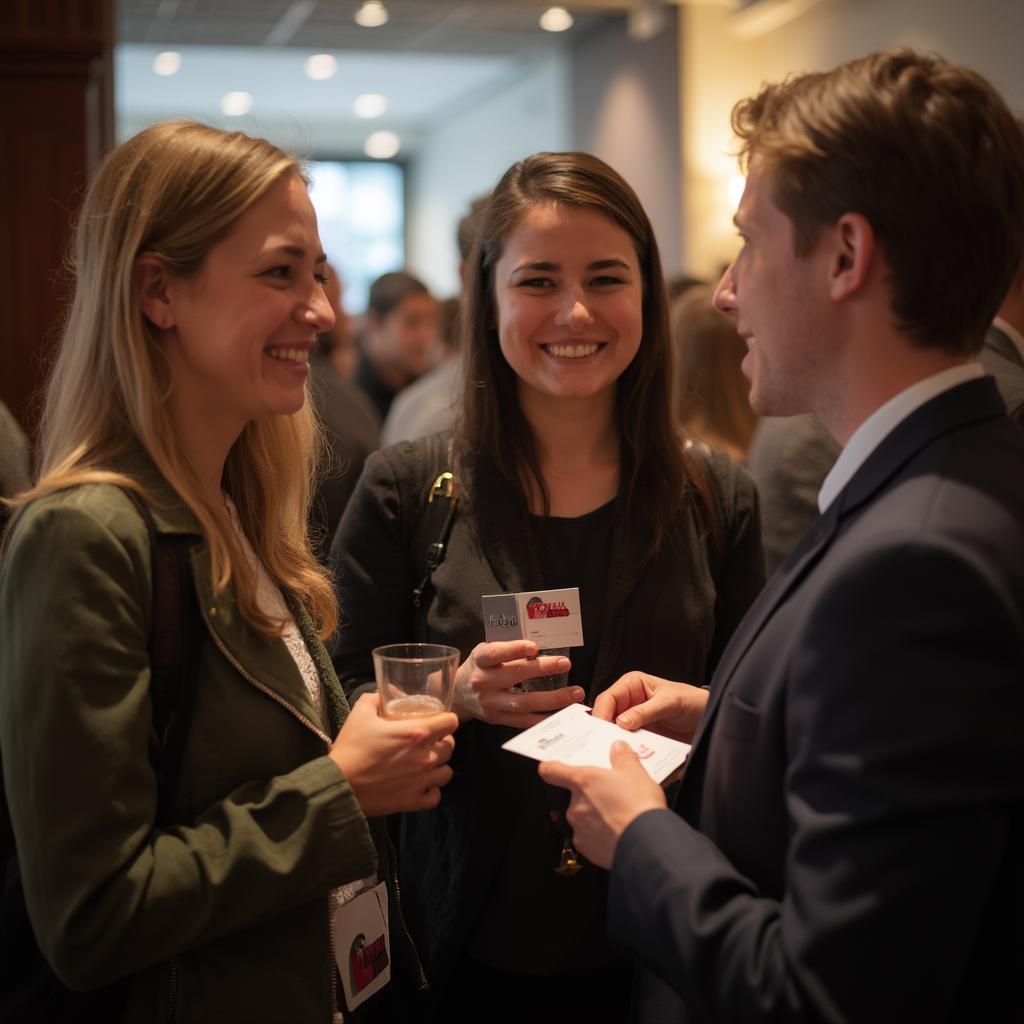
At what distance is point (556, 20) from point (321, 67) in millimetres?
3043

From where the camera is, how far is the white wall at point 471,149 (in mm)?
10812

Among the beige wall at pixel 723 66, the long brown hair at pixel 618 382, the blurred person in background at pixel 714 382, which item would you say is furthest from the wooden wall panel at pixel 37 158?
the beige wall at pixel 723 66

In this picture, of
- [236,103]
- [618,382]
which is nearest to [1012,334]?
[618,382]

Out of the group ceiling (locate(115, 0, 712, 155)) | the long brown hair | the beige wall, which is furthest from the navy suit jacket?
ceiling (locate(115, 0, 712, 155))

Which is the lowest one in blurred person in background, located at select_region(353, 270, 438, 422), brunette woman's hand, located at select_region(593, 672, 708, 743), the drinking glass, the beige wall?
brunette woman's hand, located at select_region(593, 672, 708, 743)

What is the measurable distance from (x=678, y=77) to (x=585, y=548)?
7296mm

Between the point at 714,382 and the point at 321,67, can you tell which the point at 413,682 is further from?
the point at 321,67

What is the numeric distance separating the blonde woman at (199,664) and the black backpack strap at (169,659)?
12mm

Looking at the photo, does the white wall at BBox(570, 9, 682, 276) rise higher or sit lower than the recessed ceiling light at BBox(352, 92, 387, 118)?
lower

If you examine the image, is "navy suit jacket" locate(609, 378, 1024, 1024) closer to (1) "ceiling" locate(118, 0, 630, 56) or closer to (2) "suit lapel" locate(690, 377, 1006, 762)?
(2) "suit lapel" locate(690, 377, 1006, 762)

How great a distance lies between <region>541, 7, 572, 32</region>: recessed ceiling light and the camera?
8945 mm

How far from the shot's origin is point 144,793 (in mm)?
1325

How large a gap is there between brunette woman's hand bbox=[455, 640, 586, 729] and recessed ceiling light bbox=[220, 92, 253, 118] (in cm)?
1188

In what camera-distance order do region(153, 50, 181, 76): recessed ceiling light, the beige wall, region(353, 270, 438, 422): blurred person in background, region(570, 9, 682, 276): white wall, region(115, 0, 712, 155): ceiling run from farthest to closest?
region(153, 50, 181, 76): recessed ceiling light < region(115, 0, 712, 155): ceiling < region(570, 9, 682, 276): white wall < the beige wall < region(353, 270, 438, 422): blurred person in background
